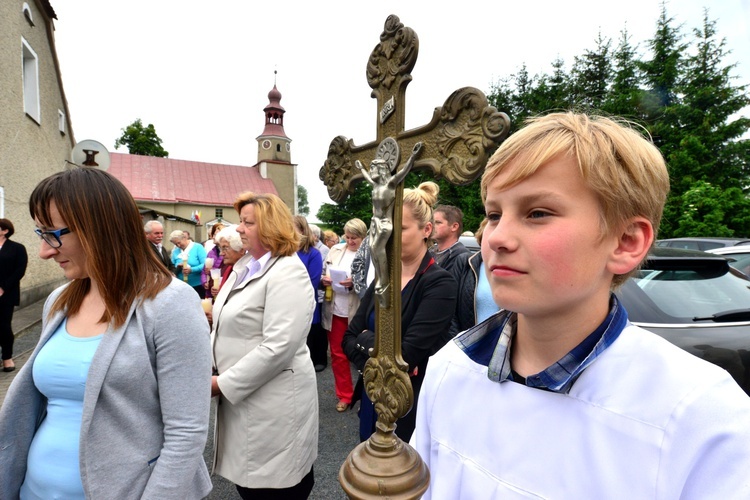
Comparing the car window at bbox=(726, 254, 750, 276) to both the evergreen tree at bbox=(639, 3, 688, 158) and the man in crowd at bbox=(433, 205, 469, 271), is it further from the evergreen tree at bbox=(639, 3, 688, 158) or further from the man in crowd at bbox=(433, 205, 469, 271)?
the evergreen tree at bbox=(639, 3, 688, 158)

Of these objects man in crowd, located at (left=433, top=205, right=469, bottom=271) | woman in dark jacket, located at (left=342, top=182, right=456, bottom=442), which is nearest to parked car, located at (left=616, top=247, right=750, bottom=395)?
woman in dark jacket, located at (left=342, top=182, right=456, bottom=442)

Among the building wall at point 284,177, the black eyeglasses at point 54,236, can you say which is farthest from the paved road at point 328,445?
the building wall at point 284,177

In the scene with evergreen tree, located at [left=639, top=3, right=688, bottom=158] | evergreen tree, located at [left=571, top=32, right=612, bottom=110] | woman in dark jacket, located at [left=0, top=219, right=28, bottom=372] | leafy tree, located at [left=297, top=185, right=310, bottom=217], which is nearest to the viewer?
woman in dark jacket, located at [left=0, top=219, right=28, bottom=372]

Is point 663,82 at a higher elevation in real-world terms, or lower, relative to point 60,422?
higher

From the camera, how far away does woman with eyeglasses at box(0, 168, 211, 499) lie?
1.48m

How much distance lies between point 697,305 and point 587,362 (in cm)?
270

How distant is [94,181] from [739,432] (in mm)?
2012

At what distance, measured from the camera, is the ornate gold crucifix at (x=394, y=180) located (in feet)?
3.89

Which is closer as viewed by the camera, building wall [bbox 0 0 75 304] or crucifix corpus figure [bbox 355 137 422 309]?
crucifix corpus figure [bbox 355 137 422 309]

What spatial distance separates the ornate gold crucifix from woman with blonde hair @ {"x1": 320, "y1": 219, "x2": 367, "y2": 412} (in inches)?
128

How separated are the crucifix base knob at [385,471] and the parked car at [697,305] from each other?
1.97 m

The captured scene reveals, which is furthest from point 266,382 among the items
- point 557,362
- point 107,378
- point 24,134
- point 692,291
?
point 24,134

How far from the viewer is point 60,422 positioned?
154 cm

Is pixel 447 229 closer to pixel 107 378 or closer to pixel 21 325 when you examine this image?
pixel 107 378
